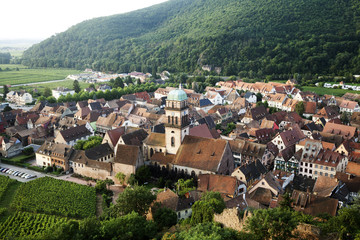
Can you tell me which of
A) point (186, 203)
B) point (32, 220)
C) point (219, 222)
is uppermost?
point (219, 222)

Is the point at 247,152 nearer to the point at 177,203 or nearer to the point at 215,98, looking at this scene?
the point at 177,203

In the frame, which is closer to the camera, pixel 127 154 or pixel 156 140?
pixel 127 154

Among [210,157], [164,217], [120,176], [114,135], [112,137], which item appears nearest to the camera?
[164,217]

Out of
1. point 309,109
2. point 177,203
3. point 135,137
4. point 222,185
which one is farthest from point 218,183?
point 309,109

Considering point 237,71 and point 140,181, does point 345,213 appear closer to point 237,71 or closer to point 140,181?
point 140,181

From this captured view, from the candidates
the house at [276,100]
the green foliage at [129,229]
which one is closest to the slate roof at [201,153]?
the green foliage at [129,229]

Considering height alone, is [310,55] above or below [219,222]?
above

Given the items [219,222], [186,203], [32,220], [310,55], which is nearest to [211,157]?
[186,203]
